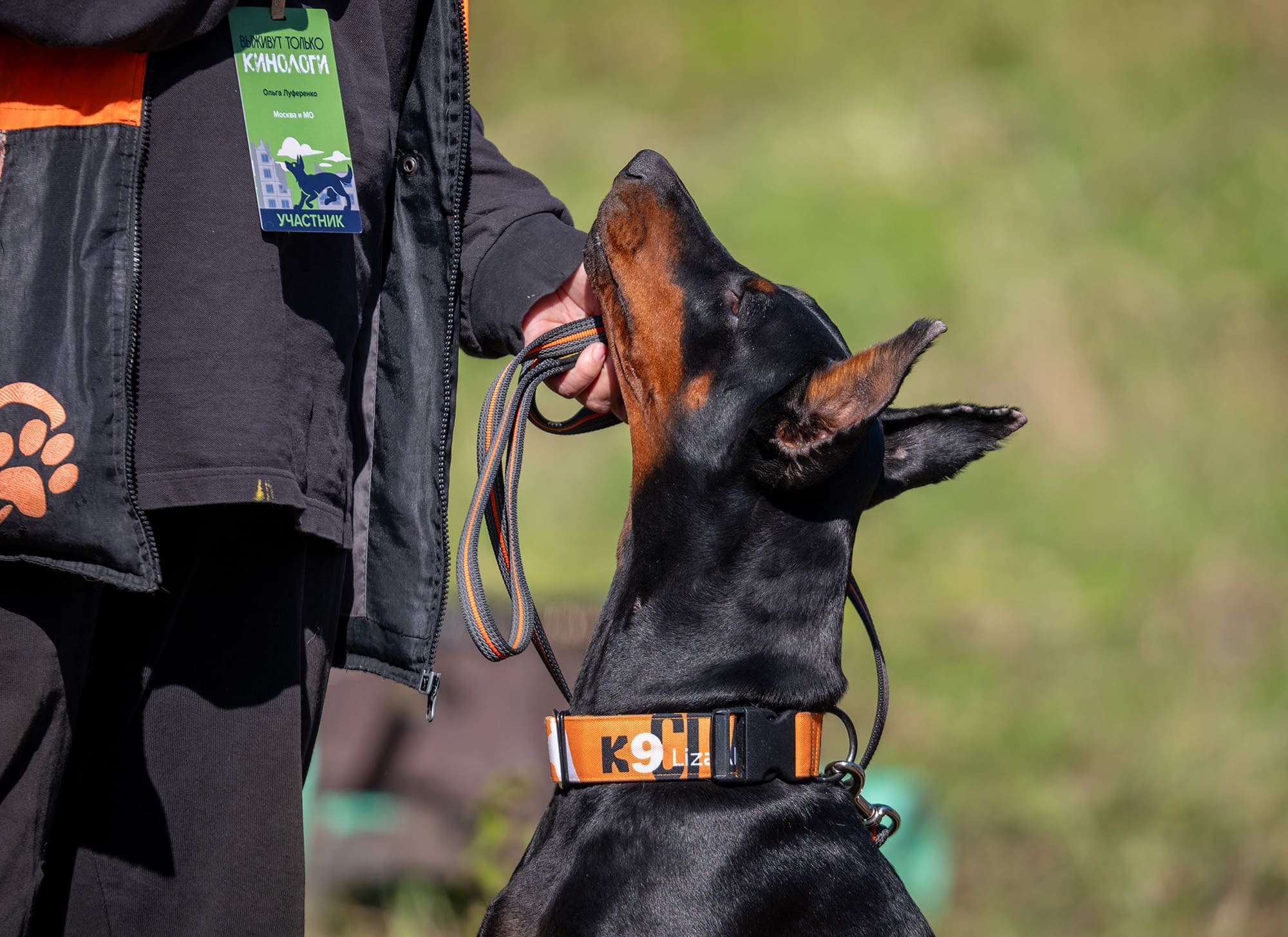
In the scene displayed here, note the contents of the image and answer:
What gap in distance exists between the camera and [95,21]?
1642mm

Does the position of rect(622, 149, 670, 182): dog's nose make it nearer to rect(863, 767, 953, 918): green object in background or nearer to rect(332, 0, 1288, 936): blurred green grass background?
rect(863, 767, 953, 918): green object in background

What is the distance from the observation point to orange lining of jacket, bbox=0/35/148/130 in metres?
1.70

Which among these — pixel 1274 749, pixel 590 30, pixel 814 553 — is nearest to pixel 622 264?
pixel 814 553

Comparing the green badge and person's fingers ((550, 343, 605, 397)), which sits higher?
the green badge

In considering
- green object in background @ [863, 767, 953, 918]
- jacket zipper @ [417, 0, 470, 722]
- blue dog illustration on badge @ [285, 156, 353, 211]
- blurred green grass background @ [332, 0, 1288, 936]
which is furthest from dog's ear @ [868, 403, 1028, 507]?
blurred green grass background @ [332, 0, 1288, 936]

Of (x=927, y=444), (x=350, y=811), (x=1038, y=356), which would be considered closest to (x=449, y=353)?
(x=927, y=444)

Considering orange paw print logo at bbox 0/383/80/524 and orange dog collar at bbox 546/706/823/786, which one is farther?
orange dog collar at bbox 546/706/823/786

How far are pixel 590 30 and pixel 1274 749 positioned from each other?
9.98 meters

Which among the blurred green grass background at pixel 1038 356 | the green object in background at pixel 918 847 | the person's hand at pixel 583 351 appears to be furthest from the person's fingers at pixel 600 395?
the blurred green grass background at pixel 1038 356

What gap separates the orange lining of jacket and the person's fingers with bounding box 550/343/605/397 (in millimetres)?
1011

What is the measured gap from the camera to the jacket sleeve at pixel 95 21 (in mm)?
1613

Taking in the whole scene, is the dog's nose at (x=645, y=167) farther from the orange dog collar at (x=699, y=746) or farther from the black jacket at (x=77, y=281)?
the orange dog collar at (x=699, y=746)

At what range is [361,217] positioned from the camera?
204cm

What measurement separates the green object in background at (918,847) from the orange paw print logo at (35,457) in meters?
3.56
